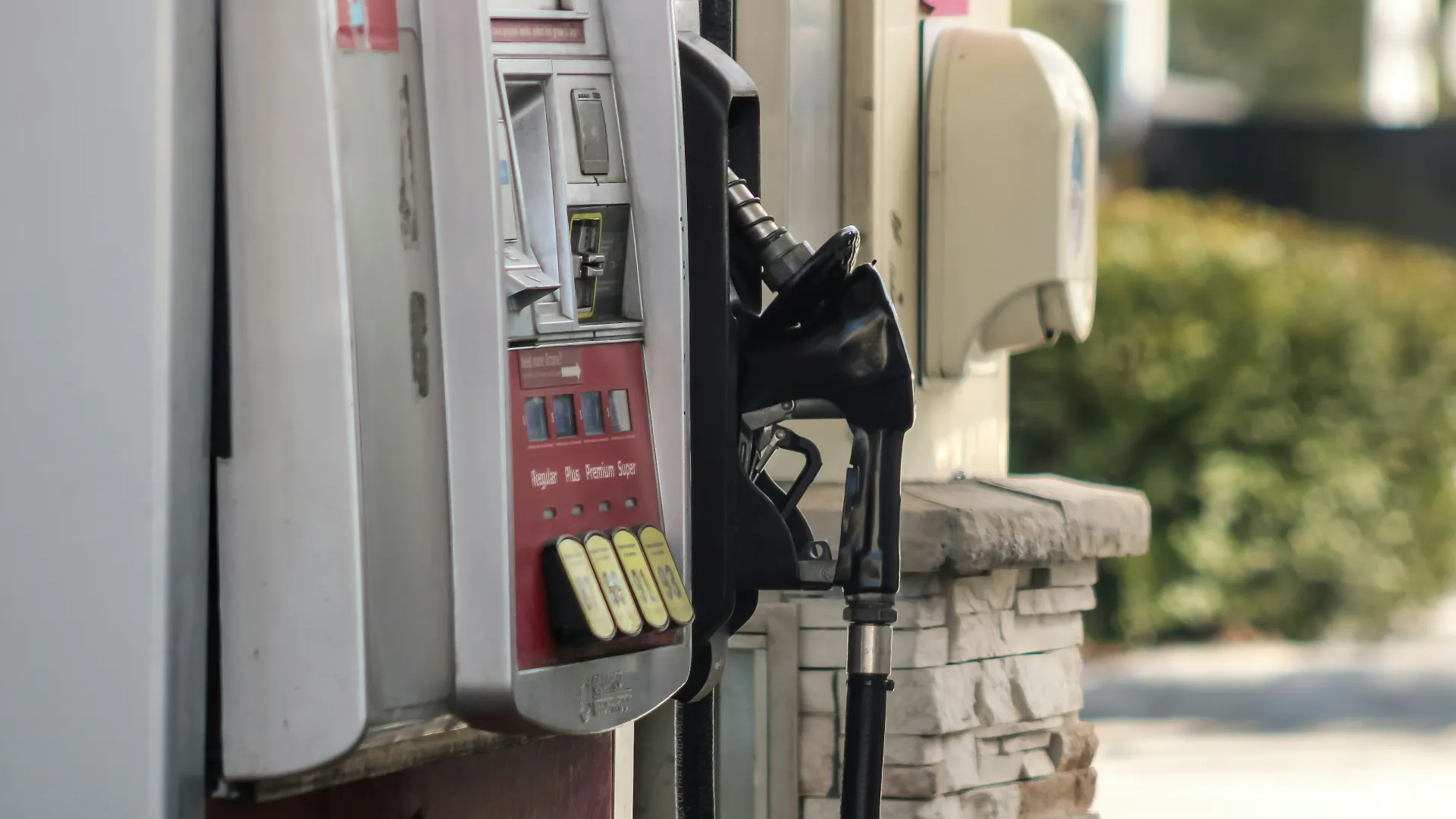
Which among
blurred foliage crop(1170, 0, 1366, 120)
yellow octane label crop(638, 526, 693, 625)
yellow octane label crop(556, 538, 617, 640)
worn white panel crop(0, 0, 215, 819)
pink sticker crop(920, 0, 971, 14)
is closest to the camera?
worn white panel crop(0, 0, 215, 819)

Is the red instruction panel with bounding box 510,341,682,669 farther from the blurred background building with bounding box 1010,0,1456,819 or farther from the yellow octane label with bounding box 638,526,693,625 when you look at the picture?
the blurred background building with bounding box 1010,0,1456,819

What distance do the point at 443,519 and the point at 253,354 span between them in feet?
0.88

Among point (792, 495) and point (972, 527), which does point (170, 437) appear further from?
point (972, 527)

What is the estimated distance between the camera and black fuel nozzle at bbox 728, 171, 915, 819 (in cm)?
241

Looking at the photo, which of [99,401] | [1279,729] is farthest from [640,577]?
[1279,729]

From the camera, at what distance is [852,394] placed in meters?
2.43

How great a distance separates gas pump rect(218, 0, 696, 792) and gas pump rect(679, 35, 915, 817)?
97 millimetres

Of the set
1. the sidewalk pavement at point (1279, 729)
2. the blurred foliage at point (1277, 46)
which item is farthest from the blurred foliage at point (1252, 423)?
the blurred foliage at point (1277, 46)

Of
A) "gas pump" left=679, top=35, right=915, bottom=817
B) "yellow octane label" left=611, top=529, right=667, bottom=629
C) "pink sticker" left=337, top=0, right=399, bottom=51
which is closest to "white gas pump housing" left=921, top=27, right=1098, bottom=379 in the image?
"gas pump" left=679, top=35, right=915, bottom=817

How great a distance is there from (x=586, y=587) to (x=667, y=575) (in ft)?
0.52

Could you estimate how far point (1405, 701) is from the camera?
28.8 ft

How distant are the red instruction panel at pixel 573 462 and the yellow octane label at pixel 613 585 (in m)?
0.03

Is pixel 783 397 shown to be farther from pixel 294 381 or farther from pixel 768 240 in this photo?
pixel 294 381

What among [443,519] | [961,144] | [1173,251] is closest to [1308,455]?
[1173,251]
